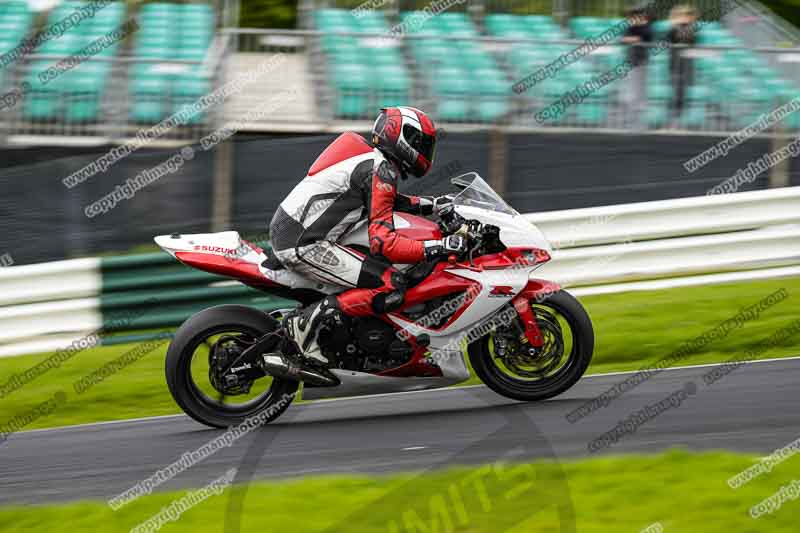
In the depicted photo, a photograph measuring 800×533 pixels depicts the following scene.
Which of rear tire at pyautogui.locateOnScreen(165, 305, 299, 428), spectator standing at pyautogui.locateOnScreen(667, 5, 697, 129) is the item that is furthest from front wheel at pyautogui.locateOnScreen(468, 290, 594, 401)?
spectator standing at pyautogui.locateOnScreen(667, 5, 697, 129)

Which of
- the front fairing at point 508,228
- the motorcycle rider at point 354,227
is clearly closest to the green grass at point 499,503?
the motorcycle rider at point 354,227

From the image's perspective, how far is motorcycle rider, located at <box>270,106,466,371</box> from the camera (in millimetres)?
7016

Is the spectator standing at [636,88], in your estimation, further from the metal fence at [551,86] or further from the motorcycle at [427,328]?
the motorcycle at [427,328]

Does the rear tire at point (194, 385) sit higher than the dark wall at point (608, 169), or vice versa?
the dark wall at point (608, 169)

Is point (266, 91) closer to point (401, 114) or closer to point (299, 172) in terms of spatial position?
point (299, 172)

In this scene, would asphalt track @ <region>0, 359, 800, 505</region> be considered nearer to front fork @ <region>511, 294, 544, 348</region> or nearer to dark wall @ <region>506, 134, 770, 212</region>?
front fork @ <region>511, 294, 544, 348</region>

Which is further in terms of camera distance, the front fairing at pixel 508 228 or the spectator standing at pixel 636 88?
the spectator standing at pixel 636 88

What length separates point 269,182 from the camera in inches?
434

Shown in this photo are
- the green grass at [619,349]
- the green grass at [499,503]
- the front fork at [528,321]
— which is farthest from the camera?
the green grass at [619,349]

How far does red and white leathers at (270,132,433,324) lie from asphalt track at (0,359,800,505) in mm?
837

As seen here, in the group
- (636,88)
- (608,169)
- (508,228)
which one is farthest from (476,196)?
(636,88)

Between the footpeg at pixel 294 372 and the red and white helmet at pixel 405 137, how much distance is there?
1427 millimetres

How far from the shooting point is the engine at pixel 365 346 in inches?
286

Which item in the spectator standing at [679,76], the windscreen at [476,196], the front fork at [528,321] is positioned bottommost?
the front fork at [528,321]
